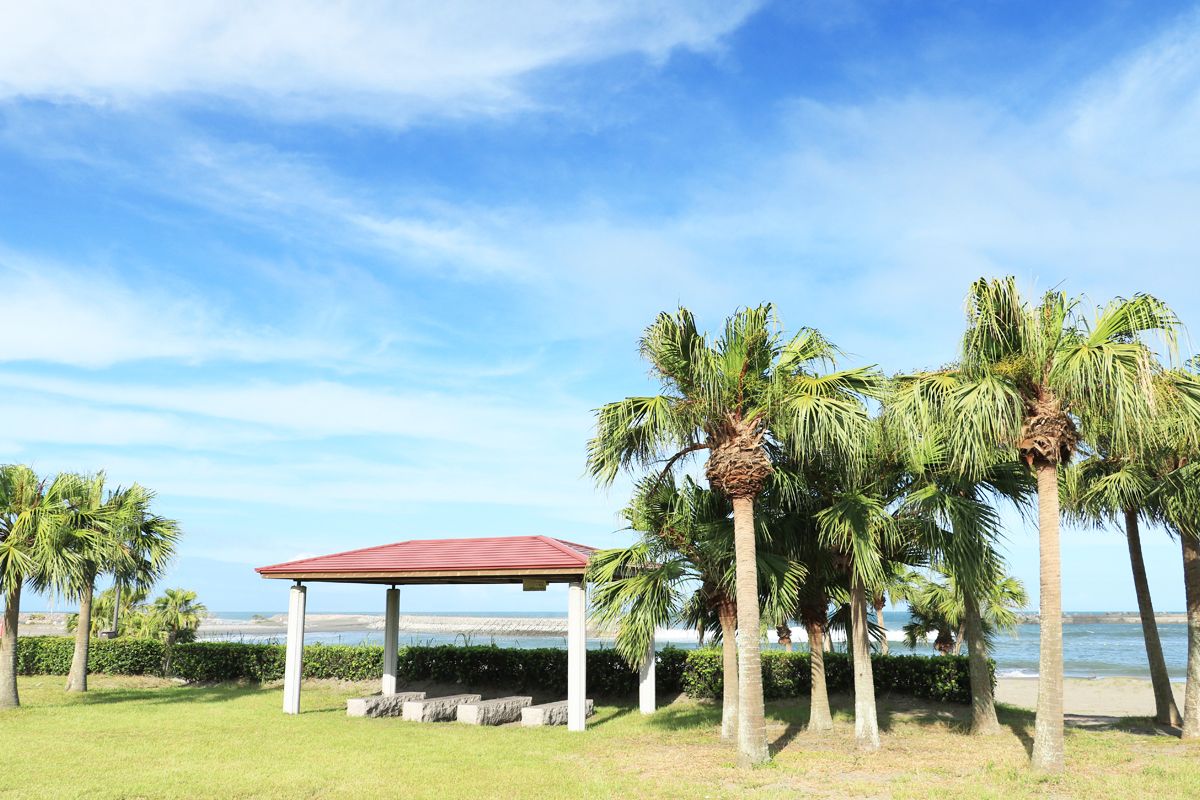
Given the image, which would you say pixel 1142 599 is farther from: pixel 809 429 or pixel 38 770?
pixel 38 770

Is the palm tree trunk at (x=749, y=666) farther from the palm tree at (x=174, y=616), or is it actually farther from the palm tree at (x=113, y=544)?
the palm tree at (x=174, y=616)

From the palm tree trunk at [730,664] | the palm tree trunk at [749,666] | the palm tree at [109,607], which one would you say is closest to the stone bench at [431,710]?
the palm tree trunk at [730,664]

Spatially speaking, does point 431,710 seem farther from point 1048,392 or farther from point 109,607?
point 109,607

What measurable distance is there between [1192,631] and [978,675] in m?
3.71

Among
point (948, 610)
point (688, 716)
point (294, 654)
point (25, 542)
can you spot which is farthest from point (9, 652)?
point (948, 610)

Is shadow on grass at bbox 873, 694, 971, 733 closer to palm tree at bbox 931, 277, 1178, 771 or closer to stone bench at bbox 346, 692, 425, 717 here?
palm tree at bbox 931, 277, 1178, 771

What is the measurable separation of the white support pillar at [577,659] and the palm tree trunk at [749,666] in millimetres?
4543

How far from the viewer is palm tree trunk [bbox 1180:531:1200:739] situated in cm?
1306

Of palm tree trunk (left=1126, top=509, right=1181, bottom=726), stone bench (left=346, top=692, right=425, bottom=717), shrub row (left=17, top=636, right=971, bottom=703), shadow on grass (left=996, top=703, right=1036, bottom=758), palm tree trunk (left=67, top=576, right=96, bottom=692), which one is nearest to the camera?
shadow on grass (left=996, top=703, right=1036, bottom=758)

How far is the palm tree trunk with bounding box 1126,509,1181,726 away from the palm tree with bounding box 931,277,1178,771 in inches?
185

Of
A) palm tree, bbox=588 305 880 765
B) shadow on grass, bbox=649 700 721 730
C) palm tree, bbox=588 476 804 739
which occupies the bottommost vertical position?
shadow on grass, bbox=649 700 721 730

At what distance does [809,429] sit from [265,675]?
19739 millimetres

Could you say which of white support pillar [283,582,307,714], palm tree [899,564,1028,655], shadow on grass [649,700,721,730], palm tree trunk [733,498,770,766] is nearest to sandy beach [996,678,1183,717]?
palm tree [899,564,1028,655]

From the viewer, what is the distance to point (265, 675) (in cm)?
2420
